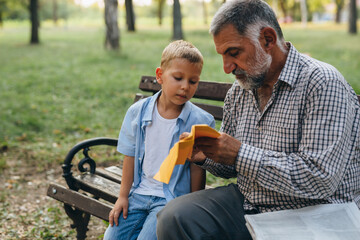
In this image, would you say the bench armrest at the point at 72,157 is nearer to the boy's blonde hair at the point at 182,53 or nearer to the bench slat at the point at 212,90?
the bench slat at the point at 212,90

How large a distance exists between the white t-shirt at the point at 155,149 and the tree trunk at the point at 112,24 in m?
12.2

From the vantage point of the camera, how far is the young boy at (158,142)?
101 inches

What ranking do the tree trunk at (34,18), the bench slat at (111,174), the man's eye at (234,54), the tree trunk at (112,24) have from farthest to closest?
the tree trunk at (34,18) → the tree trunk at (112,24) → the bench slat at (111,174) → the man's eye at (234,54)

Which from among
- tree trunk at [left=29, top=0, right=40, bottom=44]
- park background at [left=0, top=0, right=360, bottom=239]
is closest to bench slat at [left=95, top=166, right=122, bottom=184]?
park background at [left=0, top=0, right=360, bottom=239]

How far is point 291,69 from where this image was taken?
2.29 meters

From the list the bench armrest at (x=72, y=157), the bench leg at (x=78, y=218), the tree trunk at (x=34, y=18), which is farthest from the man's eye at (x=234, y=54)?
the tree trunk at (x=34, y=18)

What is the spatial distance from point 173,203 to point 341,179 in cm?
90

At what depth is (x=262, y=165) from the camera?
2.11 meters

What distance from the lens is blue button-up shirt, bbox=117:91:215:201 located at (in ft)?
8.78

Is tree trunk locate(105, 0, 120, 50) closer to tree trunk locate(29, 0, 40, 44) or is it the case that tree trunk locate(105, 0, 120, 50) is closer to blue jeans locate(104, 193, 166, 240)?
tree trunk locate(29, 0, 40, 44)

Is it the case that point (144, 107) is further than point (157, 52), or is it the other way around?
point (157, 52)

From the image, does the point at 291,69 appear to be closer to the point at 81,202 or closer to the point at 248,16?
the point at 248,16

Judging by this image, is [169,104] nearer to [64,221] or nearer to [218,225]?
[218,225]

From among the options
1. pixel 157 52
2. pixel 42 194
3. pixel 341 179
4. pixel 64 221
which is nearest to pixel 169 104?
pixel 341 179
